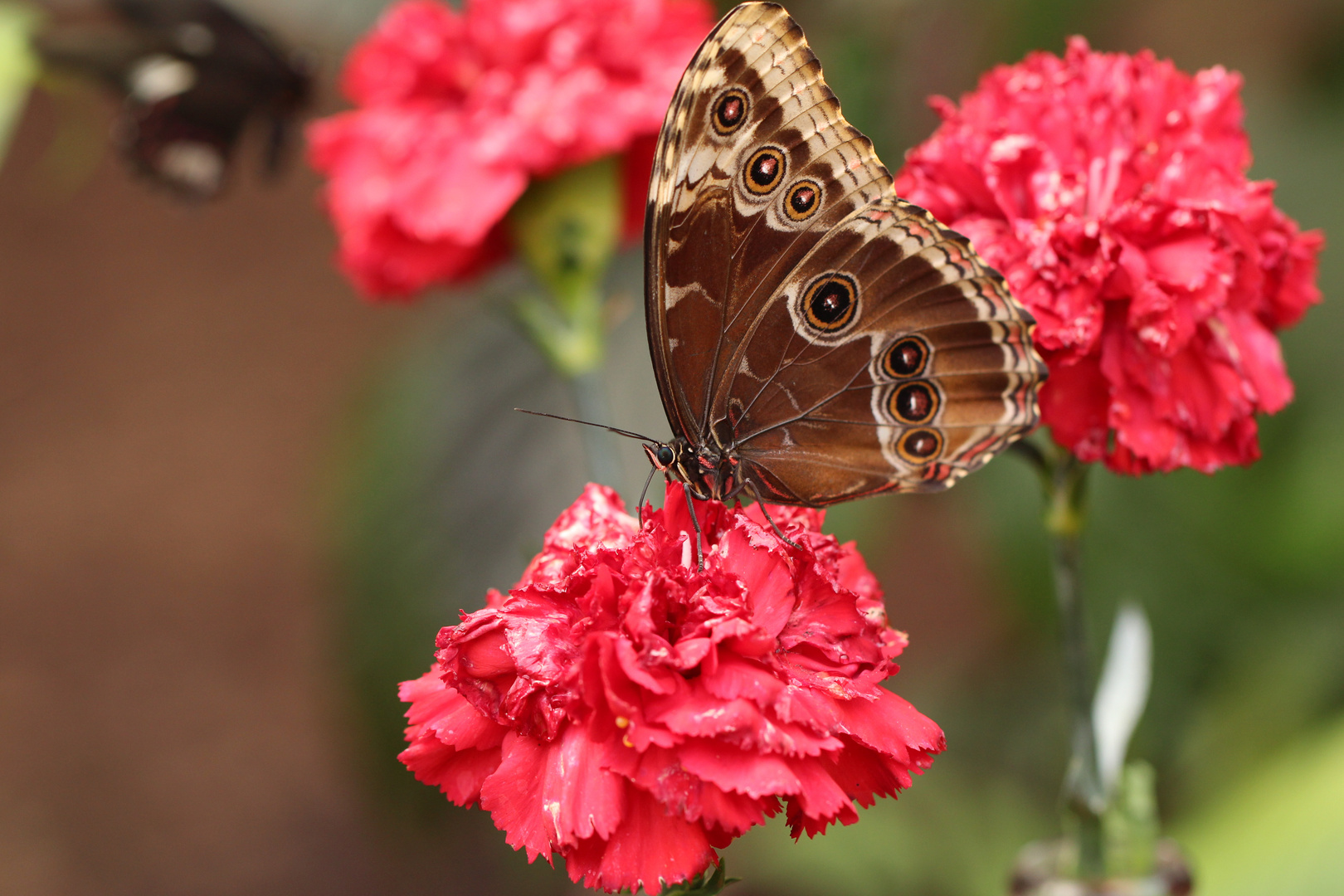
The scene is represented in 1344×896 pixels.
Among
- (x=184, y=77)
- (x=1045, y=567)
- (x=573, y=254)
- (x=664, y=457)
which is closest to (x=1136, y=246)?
(x=664, y=457)

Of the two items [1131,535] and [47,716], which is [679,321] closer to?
[1131,535]

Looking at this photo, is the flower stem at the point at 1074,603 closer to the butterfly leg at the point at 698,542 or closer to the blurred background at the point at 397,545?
the butterfly leg at the point at 698,542

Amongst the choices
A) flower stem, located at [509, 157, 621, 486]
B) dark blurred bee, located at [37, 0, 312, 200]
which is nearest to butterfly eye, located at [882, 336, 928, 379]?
flower stem, located at [509, 157, 621, 486]

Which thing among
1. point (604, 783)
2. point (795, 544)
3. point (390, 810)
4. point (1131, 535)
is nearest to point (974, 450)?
point (795, 544)

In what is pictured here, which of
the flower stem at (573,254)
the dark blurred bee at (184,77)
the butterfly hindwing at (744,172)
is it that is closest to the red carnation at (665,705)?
the butterfly hindwing at (744,172)

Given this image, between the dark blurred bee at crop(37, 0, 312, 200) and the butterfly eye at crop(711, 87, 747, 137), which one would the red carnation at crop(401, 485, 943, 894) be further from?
the dark blurred bee at crop(37, 0, 312, 200)

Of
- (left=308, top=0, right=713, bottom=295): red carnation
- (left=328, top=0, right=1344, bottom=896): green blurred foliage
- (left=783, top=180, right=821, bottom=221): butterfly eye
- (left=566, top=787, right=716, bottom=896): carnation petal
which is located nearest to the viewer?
(left=566, top=787, right=716, bottom=896): carnation petal
